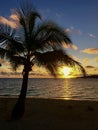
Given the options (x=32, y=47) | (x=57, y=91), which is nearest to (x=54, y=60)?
(x=32, y=47)

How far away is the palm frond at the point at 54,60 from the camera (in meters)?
12.4

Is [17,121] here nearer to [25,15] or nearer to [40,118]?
[40,118]

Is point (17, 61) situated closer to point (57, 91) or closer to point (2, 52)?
point (2, 52)

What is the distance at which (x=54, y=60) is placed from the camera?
12.5 meters

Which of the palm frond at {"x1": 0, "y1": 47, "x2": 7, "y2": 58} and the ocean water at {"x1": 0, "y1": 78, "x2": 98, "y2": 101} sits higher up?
the palm frond at {"x1": 0, "y1": 47, "x2": 7, "y2": 58}

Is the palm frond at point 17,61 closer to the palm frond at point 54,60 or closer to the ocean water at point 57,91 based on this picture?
the palm frond at point 54,60

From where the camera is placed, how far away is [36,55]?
501 inches

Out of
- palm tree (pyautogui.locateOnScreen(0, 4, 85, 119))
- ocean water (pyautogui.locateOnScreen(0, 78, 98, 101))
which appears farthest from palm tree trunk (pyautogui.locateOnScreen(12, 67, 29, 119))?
ocean water (pyautogui.locateOnScreen(0, 78, 98, 101))

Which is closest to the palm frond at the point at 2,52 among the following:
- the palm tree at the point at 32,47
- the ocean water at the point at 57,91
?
the palm tree at the point at 32,47

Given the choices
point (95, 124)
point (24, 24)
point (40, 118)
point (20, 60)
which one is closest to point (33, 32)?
point (24, 24)

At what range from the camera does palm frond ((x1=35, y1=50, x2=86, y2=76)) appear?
12.4m

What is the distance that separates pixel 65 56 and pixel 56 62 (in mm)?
586

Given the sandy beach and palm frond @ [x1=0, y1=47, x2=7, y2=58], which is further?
palm frond @ [x1=0, y1=47, x2=7, y2=58]

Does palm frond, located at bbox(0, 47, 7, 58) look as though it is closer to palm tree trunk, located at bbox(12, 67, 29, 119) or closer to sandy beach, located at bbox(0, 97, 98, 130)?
palm tree trunk, located at bbox(12, 67, 29, 119)
